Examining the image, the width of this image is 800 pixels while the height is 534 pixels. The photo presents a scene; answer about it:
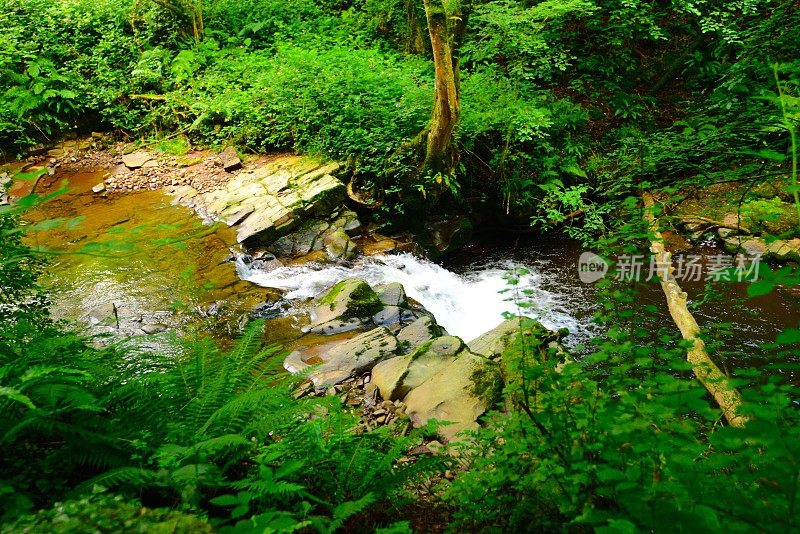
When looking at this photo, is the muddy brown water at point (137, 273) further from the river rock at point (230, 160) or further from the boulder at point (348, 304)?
the river rock at point (230, 160)

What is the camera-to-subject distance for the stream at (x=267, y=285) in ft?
20.5

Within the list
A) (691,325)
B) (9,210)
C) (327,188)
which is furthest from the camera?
(327,188)

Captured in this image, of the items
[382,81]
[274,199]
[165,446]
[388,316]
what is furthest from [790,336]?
[382,81]

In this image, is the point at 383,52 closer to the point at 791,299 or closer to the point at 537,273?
the point at 537,273

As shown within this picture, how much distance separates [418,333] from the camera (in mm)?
5992

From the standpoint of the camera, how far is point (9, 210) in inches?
85.6

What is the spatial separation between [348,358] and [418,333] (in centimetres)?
101

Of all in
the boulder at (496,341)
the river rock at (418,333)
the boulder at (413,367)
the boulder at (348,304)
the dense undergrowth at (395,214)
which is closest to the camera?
the dense undergrowth at (395,214)

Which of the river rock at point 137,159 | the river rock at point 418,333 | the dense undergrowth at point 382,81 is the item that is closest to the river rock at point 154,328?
the river rock at point 418,333

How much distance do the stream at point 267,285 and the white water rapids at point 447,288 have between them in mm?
17

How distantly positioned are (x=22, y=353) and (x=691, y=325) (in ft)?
19.9

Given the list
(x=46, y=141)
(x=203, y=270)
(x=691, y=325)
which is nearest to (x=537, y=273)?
(x=691, y=325)

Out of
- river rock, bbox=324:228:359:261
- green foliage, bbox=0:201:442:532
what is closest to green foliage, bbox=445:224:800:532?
green foliage, bbox=0:201:442:532

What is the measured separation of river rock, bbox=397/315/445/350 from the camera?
5.81 meters
